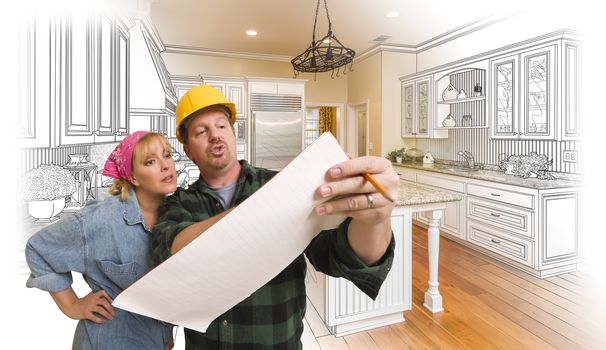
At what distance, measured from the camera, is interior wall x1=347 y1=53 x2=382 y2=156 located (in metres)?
5.20

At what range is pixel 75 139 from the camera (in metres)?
1.57

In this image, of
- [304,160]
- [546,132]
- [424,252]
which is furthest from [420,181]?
[304,160]

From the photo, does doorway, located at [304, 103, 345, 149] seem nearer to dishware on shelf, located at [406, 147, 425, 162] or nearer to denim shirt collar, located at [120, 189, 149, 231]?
dishware on shelf, located at [406, 147, 425, 162]

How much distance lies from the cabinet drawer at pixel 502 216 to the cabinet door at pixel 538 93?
30.0 inches

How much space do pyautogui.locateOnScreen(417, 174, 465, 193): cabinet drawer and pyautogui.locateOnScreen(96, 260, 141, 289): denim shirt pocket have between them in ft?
11.7

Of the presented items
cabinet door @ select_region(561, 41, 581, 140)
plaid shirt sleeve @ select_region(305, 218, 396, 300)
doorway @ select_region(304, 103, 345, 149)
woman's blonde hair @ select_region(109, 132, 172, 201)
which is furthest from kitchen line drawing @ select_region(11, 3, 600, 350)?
doorway @ select_region(304, 103, 345, 149)

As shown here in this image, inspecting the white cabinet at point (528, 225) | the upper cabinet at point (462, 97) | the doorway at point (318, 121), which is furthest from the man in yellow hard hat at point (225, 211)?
the doorway at point (318, 121)

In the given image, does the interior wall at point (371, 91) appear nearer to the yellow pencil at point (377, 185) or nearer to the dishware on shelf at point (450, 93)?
the dishware on shelf at point (450, 93)

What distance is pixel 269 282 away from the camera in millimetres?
863

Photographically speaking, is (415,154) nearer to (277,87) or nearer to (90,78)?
(277,87)

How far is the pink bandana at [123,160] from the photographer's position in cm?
85

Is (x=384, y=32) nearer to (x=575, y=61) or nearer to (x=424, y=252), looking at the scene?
(x=575, y=61)

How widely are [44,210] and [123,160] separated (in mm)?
847

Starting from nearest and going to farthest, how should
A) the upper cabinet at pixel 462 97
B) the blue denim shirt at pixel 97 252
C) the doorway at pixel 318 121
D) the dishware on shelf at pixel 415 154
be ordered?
1. the blue denim shirt at pixel 97 252
2. the upper cabinet at pixel 462 97
3. the dishware on shelf at pixel 415 154
4. the doorway at pixel 318 121
